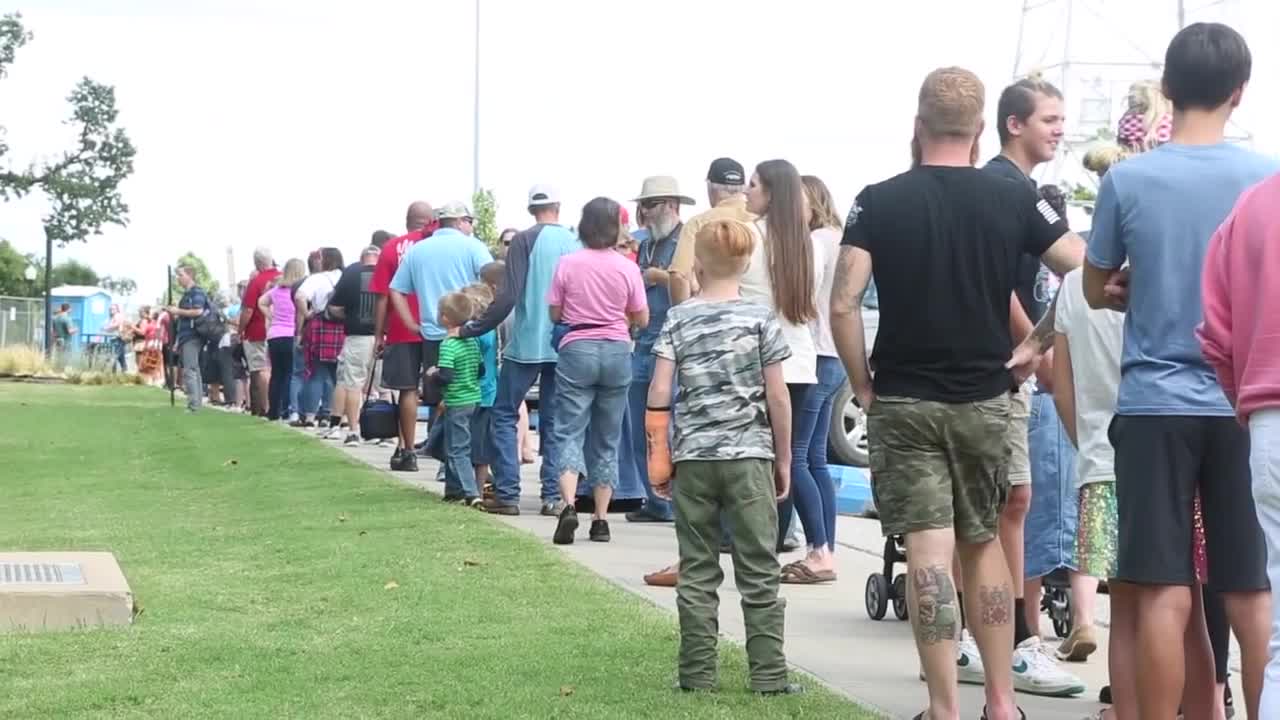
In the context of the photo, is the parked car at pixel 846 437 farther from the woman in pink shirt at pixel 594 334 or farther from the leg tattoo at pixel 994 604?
the leg tattoo at pixel 994 604

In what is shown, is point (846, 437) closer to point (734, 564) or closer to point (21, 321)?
point (734, 564)

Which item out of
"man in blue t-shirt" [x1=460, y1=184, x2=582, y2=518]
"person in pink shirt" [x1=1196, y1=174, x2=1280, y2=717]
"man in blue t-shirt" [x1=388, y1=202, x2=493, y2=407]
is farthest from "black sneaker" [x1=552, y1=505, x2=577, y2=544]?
"person in pink shirt" [x1=1196, y1=174, x2=1280, y2=717]

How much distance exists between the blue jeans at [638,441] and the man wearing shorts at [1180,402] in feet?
24.5

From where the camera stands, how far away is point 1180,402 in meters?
5.27

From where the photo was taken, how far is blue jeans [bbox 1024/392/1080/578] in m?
7.89

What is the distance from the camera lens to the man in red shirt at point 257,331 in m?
25.8

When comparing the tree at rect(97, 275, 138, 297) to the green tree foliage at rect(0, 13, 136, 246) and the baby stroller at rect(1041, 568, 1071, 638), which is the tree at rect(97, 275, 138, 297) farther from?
the baby stroller at rect(1041, 568, 1071, 638)

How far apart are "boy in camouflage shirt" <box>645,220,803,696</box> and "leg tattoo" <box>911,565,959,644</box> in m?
1.10

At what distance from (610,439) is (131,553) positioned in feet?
9.10

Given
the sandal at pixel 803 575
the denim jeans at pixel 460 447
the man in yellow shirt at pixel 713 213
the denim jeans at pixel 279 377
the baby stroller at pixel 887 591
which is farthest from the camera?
the denim jeans at pixel 279 377

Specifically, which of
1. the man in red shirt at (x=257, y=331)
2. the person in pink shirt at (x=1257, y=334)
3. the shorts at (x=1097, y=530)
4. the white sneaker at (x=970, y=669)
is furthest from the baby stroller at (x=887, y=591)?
the man in red shirt at (x=257, y=331)

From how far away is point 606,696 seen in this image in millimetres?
6773

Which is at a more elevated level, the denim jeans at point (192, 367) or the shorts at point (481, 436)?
the shorts at point (481, 436)

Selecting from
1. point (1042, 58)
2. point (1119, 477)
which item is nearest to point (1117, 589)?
point (1119, 477)
